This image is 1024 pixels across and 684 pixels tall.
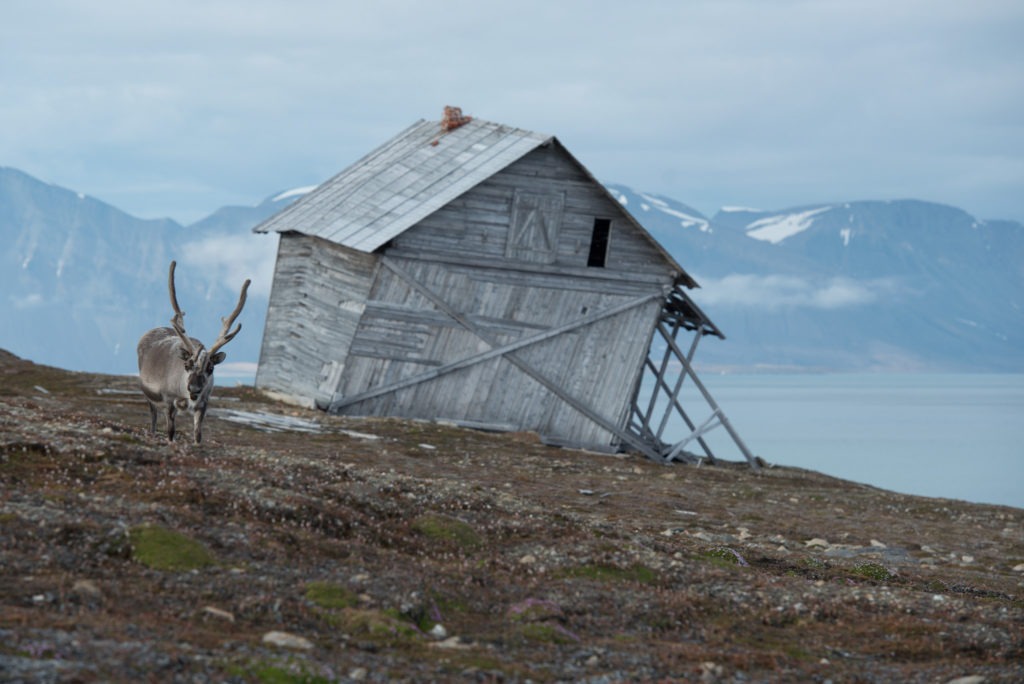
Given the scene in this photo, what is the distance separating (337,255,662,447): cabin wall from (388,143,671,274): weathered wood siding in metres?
0.50

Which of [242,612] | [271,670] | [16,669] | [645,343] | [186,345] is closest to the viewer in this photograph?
[16,669]

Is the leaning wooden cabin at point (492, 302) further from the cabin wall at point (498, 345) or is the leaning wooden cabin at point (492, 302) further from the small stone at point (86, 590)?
the small stone at point (86, 590)

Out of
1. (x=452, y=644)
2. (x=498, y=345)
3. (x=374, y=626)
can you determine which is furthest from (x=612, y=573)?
(x=498, y=345)

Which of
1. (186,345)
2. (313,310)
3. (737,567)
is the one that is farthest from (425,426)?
(737,567)

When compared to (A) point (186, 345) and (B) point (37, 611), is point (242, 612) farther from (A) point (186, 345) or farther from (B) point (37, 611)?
(A) point (186, 345)

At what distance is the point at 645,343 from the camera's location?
38.0m

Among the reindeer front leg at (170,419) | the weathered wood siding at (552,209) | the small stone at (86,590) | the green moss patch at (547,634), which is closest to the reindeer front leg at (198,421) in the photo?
the reindeer front leg at (170,419)

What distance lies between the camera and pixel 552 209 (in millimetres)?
37625

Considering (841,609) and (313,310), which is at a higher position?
(313,310)

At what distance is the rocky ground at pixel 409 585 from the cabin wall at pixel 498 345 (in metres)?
13.4

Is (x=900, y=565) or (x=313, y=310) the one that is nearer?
(x=900, y=565)

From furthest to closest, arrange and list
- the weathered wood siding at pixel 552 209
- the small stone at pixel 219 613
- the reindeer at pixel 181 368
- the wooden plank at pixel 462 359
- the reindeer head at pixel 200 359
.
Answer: the weathered wood siding at pixel 552 209
the wooden plank at pixel 462 359
the reindeer at pixel 181 368
the reindeer head at pixel 200 359
the small stone at pixel 219 613

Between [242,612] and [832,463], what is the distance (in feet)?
412

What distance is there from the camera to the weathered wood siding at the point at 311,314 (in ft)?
121
